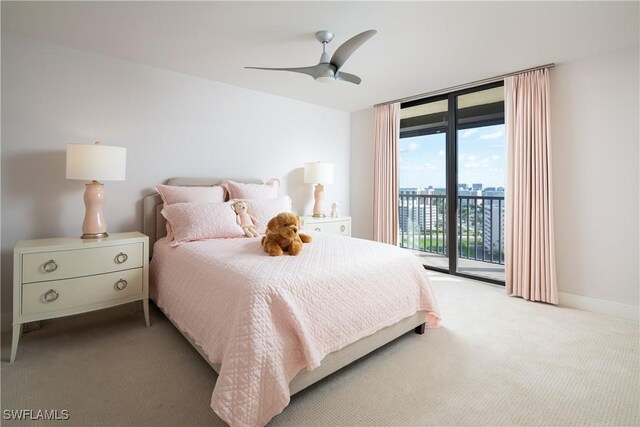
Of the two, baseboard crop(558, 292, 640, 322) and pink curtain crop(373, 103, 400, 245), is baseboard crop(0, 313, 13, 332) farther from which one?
baseboard crop(558, 292, 640, 322)

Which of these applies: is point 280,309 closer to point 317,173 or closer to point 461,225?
point 317,173

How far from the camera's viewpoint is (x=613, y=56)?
2.59 m

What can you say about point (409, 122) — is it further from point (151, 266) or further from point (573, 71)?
point (151, 266)

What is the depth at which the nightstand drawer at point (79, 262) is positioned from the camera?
6.35 ft

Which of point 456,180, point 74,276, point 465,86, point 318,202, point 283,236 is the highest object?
point 465,86

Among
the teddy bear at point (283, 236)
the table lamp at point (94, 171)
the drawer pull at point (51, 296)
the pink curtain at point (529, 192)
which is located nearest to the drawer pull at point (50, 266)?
the drawer pull at point (51, 296)

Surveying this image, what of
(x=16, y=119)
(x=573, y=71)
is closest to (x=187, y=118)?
(x=16, y=119)

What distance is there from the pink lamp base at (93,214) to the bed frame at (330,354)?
44 cm

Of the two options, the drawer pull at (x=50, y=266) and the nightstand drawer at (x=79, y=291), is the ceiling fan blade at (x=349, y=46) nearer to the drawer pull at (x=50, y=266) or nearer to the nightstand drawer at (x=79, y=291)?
the nightstand drawer at (x=79, y=291)

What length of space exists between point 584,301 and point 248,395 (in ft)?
10.4

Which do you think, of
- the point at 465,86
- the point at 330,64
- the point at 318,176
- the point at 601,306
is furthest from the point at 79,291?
the point at 601,306

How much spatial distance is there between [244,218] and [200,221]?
0.44 m

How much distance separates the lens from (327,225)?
386 cm

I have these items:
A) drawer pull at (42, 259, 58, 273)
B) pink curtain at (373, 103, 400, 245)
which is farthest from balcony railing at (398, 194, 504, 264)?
drawer pull at (42, 259, 58, 273)
